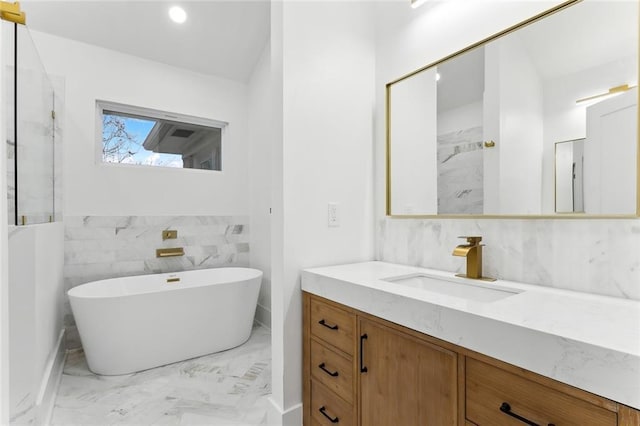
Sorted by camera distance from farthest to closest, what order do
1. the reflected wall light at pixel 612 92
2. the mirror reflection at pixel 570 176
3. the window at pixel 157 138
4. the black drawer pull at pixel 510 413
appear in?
1. the window at pixel 157 138
2. the mirror reflection at pixel 570 176
3. the reflected wall light at pixel 612 92
4. the black drawer pull at pixel 510 413

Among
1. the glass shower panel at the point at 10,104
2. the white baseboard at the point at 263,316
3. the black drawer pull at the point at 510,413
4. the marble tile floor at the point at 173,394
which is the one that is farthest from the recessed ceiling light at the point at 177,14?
the black drawer pull at the point at 510,413

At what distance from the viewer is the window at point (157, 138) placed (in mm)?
2957

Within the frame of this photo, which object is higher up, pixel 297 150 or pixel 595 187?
pixel 297 150

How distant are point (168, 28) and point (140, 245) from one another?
1.98m

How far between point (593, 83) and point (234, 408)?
2.31 metres

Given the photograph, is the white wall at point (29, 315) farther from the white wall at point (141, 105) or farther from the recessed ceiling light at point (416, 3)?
the recessed ceiling light at point (416, 3)

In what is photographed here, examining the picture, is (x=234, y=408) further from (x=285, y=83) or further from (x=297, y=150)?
(x=285, y=83)

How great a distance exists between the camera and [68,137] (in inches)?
104

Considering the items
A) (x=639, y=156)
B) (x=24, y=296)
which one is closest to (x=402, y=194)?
(x=639, y=156)

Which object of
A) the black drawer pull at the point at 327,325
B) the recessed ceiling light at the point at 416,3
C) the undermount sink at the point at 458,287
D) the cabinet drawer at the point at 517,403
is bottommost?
the black drawer pull at the point at 327,325

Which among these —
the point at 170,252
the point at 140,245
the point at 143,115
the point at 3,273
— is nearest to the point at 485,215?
the point at 3,273

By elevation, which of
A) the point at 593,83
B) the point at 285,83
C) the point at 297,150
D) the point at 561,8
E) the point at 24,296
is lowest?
the point at 24,296

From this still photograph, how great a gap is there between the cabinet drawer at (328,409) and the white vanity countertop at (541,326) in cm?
45

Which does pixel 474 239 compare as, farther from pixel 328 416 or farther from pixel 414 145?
pixel 328 416
